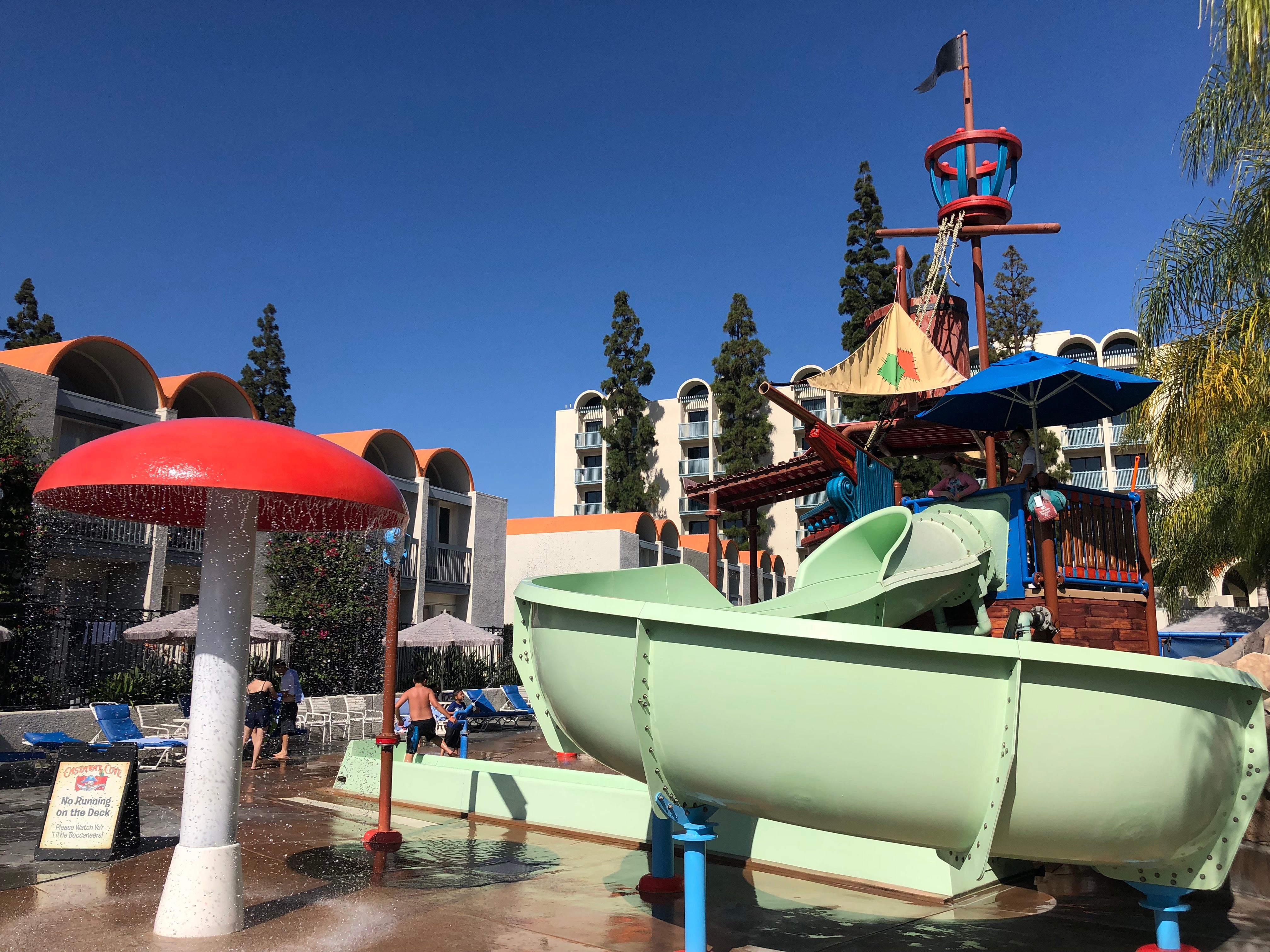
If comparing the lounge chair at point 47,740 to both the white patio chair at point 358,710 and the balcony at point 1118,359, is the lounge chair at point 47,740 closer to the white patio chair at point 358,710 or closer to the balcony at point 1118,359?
the white patio chair at point 358,710

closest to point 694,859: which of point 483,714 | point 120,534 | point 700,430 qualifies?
point 483,714

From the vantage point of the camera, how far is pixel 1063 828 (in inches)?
152

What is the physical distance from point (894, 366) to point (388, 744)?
6.13 m

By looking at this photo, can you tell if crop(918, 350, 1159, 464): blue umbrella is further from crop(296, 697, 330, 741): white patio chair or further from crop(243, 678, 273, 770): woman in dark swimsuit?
crop(296, 697, 330, 741): white patio chair

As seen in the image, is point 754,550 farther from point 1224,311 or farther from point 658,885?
point 658,885

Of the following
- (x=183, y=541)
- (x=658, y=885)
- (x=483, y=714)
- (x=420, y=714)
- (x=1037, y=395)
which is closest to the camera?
(x=658, y=885)

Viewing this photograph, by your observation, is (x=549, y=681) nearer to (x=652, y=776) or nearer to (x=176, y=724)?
(x=652, y=776)

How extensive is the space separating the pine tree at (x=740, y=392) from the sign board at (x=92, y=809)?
4049 cm

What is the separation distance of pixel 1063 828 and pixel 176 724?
582 inches

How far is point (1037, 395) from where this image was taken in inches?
290

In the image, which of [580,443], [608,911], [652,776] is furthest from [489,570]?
[580,443]

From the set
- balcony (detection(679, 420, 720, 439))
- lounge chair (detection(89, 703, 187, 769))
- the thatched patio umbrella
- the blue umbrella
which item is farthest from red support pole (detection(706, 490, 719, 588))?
balcony (detection(679, 420, 720, 439))

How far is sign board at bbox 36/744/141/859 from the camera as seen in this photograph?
289 inches

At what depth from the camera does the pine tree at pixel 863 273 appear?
34.6 meters
